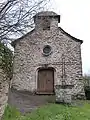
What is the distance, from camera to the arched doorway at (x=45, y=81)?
601 inches

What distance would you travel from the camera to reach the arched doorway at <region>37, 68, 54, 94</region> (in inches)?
601

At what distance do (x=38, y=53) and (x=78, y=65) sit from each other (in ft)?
11.8

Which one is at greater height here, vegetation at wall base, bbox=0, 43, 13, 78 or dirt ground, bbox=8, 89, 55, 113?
vegetation at wall base, bbox=0, 43, 13, 78

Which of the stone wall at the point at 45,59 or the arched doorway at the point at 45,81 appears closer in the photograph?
the stone wall at the point at 45,59

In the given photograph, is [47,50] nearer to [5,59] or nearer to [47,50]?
[47,50]

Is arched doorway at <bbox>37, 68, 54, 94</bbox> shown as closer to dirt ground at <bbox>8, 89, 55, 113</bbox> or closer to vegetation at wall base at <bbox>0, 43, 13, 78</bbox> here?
dirt ground at <bbox>8, 89, 55, 113</bbox>

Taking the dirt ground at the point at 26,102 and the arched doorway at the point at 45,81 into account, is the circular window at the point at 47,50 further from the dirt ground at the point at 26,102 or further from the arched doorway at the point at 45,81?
the dirt ground at the point at 26,102

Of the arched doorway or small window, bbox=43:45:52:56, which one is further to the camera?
small window, bbox=43:45:52:56

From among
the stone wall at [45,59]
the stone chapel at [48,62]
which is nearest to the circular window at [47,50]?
the stone chapel at [48,62]

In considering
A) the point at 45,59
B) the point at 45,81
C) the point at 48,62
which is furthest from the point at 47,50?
the point at 45,81

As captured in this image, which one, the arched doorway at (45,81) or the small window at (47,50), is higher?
the small window at (47,50)

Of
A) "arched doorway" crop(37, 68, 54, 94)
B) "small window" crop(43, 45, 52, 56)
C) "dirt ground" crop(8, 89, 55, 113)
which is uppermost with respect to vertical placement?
"small window" crop(43, 45, 52, 56)

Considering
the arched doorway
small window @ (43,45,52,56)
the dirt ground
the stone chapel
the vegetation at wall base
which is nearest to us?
the vegetation at wall base

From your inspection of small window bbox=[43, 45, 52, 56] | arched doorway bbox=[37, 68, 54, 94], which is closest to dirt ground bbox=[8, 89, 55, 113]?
arched doorway bbox=[37, 68, 54, 94]
